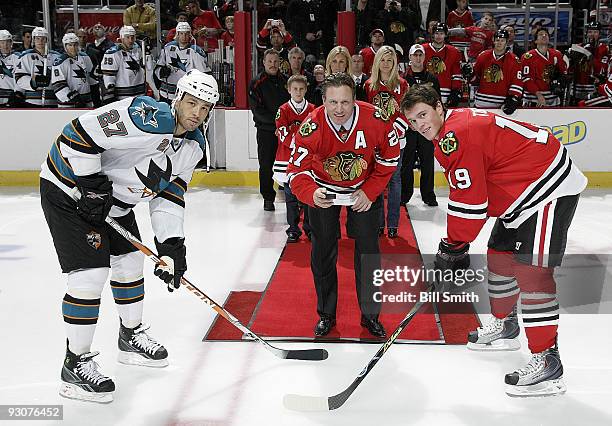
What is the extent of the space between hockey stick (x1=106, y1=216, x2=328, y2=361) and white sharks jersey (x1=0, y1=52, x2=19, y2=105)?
5111 millimetres

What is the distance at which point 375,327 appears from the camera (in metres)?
3.51

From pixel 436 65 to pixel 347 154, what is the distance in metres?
3.62

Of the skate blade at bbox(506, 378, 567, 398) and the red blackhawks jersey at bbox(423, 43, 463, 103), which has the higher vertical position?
the red blackhawks jersey at bbox(423, 43, 463, 103)

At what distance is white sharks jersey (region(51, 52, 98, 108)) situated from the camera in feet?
24.4

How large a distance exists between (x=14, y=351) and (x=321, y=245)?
4.58 feet

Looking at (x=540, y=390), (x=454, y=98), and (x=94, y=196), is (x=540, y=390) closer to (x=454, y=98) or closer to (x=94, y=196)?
(x=94, y=196)

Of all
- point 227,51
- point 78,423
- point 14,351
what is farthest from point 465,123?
point 227,51

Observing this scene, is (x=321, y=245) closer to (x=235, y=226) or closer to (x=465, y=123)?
(x=465, y=123)

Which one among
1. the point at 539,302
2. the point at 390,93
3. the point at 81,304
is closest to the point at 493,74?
the point at 390,93

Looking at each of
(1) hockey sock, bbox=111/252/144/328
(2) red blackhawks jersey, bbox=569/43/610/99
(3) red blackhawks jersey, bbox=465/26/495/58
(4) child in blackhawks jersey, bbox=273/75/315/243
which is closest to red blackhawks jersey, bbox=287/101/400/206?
(1) hockey sock, bbox=111/252/144/328

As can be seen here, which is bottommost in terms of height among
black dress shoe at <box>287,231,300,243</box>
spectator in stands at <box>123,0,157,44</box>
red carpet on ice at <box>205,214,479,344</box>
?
black dress shoe at <box>287,231,300,243</box>

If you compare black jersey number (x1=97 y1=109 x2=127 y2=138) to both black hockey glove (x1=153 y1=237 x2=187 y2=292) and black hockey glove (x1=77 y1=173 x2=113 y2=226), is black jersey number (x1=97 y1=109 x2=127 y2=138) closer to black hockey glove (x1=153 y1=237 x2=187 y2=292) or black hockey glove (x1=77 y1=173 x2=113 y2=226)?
black hockey glove (x1=77 y1=173 x2=113 y2=226)

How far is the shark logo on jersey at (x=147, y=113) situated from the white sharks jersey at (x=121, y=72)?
483cm

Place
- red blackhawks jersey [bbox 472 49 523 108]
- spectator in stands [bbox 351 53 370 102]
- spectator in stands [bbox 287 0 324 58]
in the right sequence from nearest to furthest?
spectator in stands [bbox 351 53 370 102] → red blackhawks jersey [bbox 472 49 523 108] → spectator in stands [bbox 287 0 324 58]
